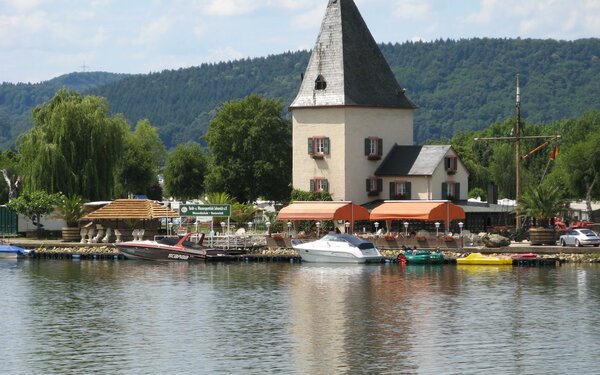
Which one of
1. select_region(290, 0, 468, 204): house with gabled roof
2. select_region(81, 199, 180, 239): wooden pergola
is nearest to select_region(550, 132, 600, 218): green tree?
select_region(290, 0, 468, 204): house with gabled roof

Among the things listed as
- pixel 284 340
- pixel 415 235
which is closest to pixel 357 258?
pixel 415 235

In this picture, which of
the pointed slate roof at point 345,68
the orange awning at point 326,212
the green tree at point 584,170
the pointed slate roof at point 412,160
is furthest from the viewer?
the green tree at point 584,170

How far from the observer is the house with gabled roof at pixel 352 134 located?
102250 millimetres

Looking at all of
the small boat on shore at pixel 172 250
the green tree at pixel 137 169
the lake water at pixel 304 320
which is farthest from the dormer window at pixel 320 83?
the green tree at pixel 137 169

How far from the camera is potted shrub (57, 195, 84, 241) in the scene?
325 ft

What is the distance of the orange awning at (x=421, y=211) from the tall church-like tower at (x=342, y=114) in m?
9.58

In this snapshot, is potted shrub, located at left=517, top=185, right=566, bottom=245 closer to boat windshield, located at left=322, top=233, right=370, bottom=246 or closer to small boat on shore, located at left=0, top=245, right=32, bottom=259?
boat windshield, located at left=322, top=233, right=370, bottom=246

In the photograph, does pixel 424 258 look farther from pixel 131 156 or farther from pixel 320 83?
pixel 131 156

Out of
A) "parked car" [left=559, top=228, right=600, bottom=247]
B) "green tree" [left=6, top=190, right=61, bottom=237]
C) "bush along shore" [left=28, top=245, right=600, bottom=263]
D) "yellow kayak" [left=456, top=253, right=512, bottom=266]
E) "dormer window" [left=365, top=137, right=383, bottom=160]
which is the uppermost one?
"dormer window" [left=365, top=137, right=383, bottom=160]

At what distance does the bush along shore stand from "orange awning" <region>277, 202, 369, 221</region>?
5140 millimetres

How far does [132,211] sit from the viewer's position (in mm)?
96625

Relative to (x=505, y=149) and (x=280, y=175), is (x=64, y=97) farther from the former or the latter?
(x=505, y=149)

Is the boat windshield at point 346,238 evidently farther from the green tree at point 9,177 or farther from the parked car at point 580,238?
the green tree at point 9,177

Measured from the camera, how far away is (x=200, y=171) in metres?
176
